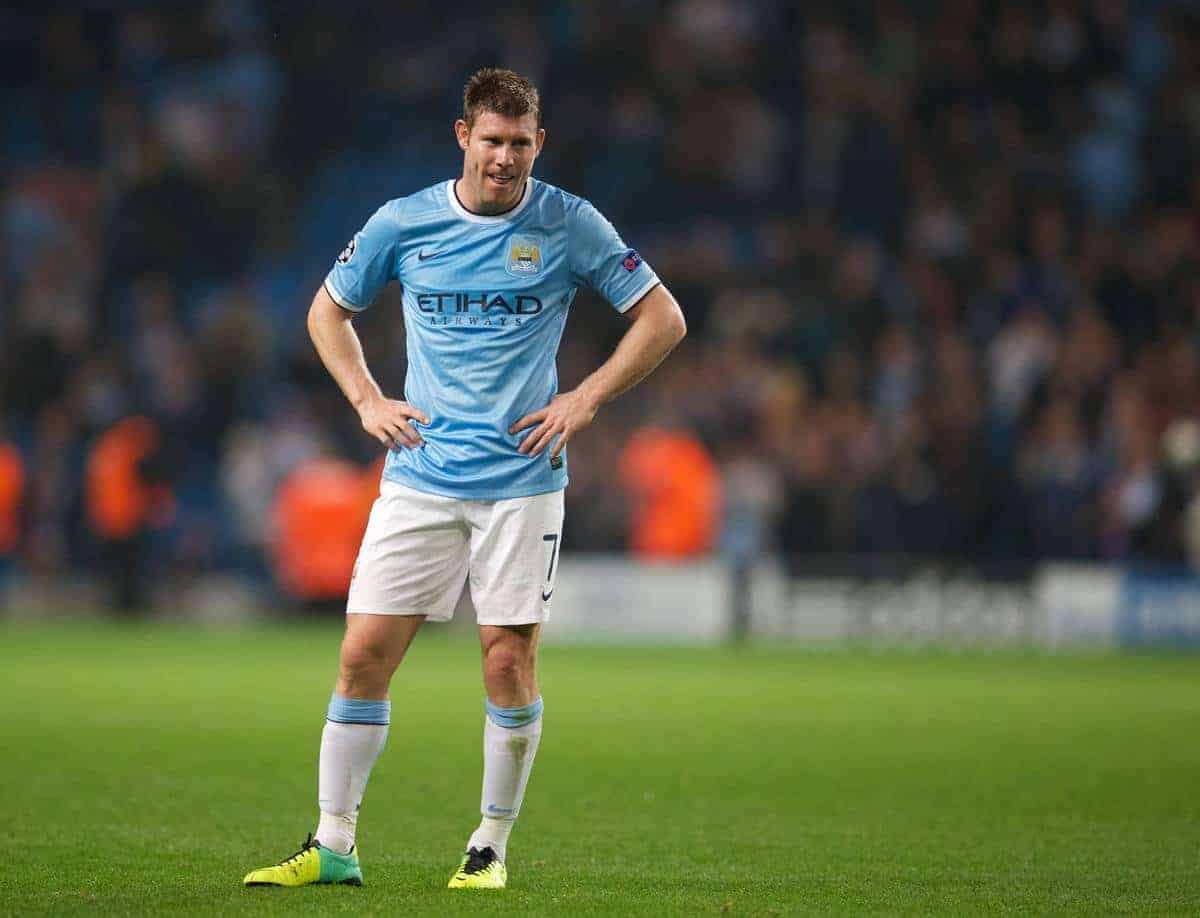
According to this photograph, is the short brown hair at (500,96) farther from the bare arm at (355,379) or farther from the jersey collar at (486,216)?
the bare arm at (355,379)

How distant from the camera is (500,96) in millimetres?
5648

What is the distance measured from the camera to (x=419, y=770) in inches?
345

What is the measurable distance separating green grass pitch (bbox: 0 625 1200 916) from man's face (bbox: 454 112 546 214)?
198 cm

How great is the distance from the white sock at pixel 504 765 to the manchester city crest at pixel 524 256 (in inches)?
49.8

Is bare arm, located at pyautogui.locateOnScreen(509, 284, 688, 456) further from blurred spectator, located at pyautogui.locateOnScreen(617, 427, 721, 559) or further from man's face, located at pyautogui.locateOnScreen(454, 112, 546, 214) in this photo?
blurred spectator, located at pyautogui.locateOnScreen(617, 427, 721, 559)

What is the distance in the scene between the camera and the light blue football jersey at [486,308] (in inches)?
229

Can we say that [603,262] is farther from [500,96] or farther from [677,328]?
[500,96]

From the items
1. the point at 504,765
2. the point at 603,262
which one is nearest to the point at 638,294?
the point at 603,262

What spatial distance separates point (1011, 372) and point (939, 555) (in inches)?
81.6

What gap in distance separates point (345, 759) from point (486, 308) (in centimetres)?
135

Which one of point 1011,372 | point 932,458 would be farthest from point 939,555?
point 1011,372

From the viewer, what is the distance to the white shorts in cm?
577

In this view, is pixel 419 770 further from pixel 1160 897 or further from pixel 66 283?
pixel 66 283

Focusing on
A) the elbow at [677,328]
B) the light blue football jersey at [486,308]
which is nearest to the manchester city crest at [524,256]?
the light blue football jersey at [486,308]
